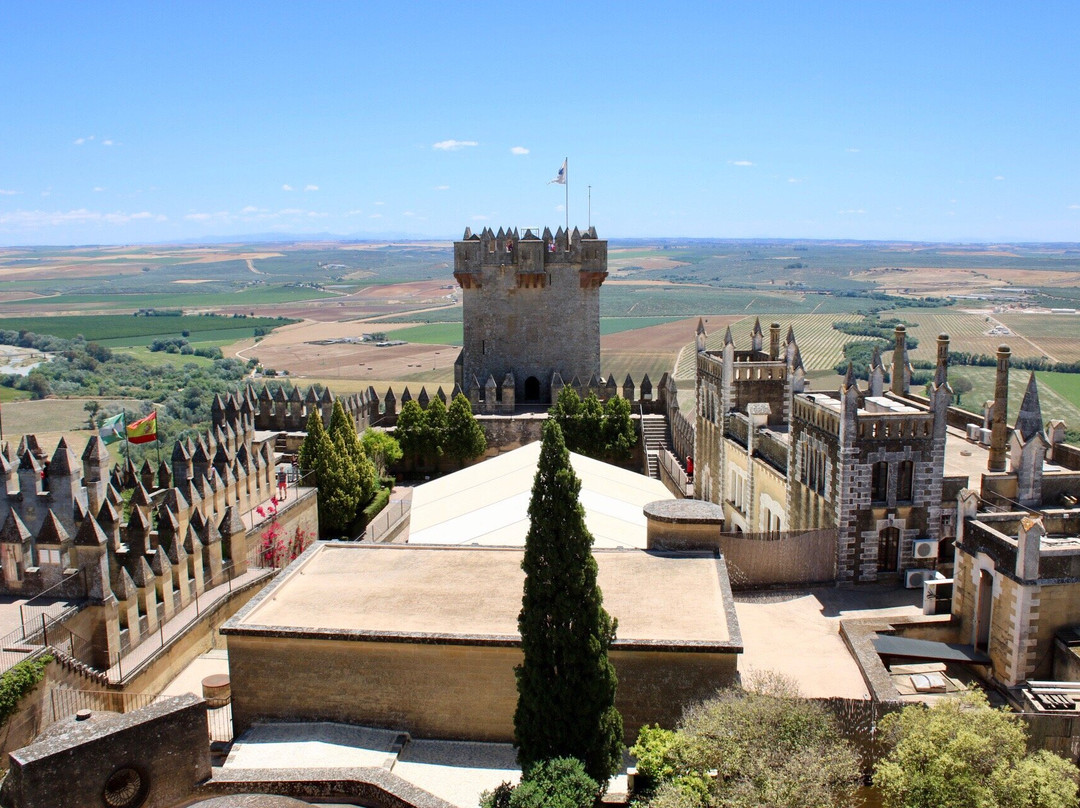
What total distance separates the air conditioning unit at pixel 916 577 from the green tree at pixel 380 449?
18.3 meters

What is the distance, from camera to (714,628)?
44.7 ft

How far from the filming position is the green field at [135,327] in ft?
479

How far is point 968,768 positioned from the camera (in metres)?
10.7

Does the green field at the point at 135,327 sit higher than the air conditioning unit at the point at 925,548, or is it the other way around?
the air conditioning unit at the point at 925,548

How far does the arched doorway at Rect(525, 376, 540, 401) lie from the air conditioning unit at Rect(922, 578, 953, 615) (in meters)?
24.1

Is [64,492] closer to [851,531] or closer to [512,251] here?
[851,531]

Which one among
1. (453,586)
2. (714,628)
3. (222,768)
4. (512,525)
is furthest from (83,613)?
(714,628)

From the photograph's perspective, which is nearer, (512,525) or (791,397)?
(512,525)

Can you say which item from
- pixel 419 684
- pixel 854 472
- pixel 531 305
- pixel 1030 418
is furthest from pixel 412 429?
pixel 419 684

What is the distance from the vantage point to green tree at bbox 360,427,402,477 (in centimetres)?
3238

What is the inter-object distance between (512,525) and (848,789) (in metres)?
9.28

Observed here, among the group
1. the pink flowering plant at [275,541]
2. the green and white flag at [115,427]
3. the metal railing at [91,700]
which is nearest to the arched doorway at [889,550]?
the pink flowering plant at [275,541]

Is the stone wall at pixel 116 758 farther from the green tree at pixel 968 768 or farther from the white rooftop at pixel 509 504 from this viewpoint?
the green tree at pixel 968 768

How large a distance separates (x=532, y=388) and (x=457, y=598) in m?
25.1
